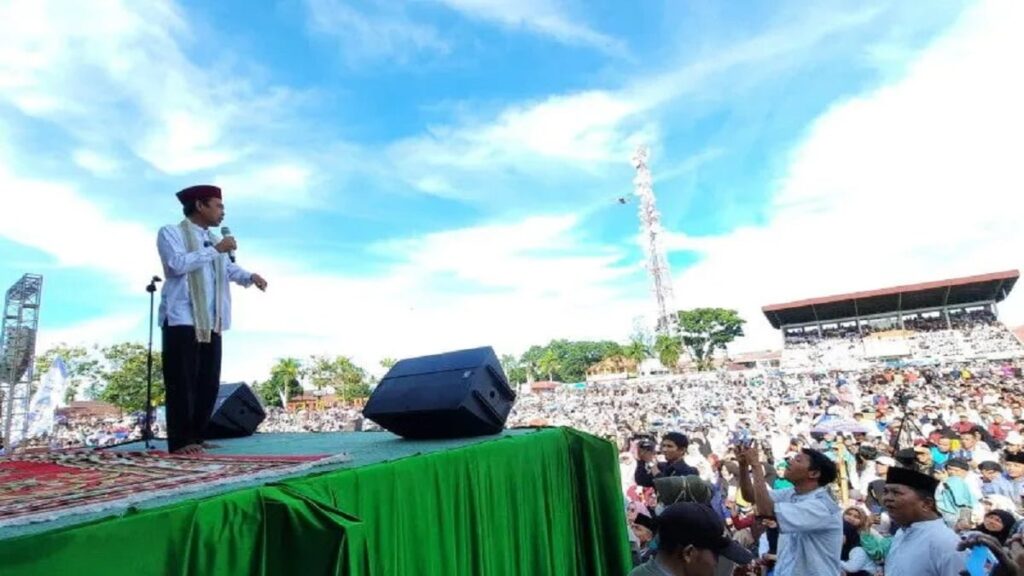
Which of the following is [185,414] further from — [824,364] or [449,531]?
[824,364]

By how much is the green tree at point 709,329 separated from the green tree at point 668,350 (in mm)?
15915

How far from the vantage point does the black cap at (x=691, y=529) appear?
1.79 m

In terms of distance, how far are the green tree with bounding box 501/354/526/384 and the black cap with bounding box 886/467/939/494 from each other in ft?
265

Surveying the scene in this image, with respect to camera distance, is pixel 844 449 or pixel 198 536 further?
pixel 844 449

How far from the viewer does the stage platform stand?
1190mm

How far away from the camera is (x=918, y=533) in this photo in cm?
262

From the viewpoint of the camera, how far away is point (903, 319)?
→ 42781 mm

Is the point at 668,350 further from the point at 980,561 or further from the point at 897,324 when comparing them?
the point at 980,561

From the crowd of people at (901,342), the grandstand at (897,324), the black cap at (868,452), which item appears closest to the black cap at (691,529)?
the black cap at (868,452)

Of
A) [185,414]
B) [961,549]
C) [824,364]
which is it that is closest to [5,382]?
[185,414]

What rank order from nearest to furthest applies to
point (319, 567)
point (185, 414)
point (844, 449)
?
point (319, 567) < point (185, 414) < point (844, 449)

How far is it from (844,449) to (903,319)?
1699 inches

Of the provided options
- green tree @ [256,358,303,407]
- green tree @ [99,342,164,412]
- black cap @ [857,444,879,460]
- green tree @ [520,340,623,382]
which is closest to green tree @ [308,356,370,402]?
green tree @ [256,358,303,407]

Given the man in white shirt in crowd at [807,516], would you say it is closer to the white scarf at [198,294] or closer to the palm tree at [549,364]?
the white scarf at [198,294]
